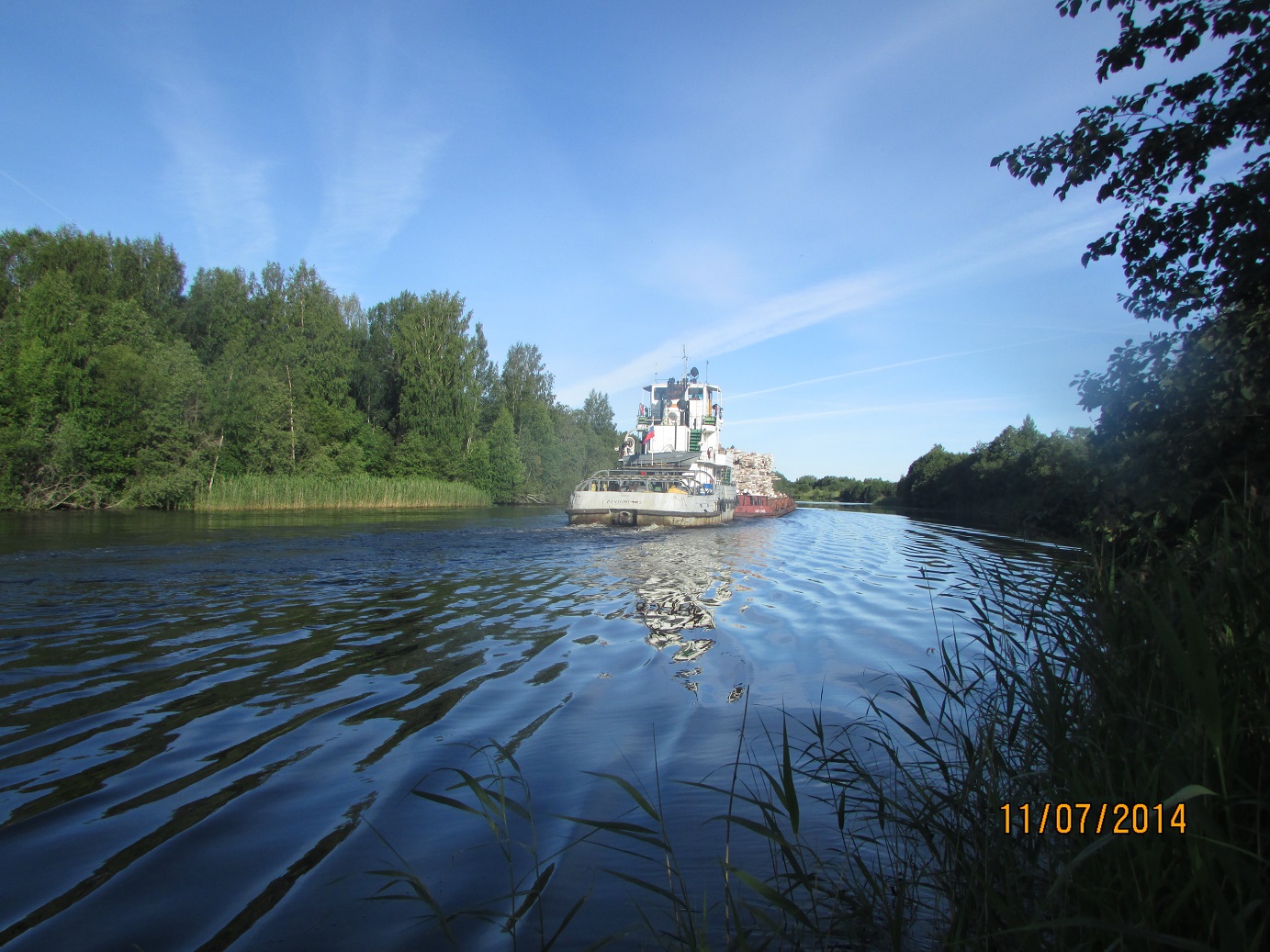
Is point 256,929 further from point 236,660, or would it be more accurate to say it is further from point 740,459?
point 740,459

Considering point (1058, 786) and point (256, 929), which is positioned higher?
point (1058, 786)

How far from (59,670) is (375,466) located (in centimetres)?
4988

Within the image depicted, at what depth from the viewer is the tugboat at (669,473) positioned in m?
23.5

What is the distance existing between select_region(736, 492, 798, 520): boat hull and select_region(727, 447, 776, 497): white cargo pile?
1357 millimetres

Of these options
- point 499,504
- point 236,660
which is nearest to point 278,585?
point 236,660

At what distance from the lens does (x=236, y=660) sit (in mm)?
5395

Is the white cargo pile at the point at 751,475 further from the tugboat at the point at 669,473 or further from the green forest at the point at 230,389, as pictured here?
the green forest at the point at 230,389

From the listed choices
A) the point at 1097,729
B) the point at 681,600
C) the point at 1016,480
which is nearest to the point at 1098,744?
the point at 1097,729

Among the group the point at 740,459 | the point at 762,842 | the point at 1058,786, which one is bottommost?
the point at 762,842

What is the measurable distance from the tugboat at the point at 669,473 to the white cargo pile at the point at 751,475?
17.3 ft

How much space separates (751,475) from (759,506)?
613cm

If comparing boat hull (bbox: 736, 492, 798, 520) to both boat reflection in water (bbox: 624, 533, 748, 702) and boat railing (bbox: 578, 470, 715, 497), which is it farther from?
boat reflection in water (bbox: 624, 533, 748, 702)
